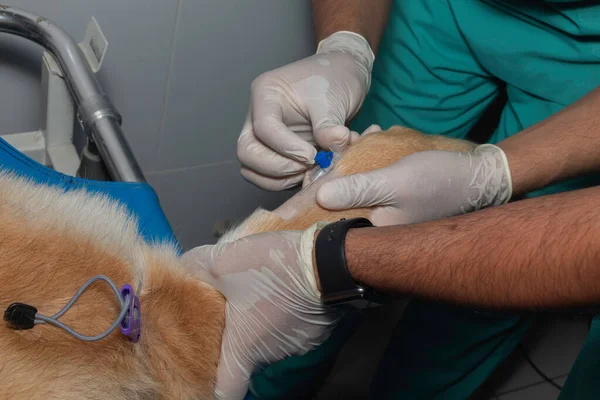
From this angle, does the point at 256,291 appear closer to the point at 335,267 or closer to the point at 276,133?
the point at 335,267

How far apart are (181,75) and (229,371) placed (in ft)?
3.09

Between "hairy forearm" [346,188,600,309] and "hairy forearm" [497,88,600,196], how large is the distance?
27cm

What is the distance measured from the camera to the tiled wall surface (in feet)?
4.42

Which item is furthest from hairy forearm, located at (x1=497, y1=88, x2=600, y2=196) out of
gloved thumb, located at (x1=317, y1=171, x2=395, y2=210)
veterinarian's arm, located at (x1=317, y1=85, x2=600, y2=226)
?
gloved thumb, located at (x1=317, y1=171, x2=395, y2=210)

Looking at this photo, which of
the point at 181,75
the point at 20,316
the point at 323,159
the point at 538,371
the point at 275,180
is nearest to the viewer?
the point at 20,316

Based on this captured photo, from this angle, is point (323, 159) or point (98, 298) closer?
point (98, 298)

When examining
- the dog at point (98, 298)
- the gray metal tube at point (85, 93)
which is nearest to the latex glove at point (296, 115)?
the dog at point (98, 298)

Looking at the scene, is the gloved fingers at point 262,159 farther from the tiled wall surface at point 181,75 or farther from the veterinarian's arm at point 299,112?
the tiled wall surface at point 181,75

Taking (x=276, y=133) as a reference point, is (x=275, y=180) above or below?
below

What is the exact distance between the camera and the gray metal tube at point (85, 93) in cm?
99

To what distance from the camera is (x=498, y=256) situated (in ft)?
2.41

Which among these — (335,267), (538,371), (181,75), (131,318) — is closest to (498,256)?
(335,267)

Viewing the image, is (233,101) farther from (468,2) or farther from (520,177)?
(520,177)

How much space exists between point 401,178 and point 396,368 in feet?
2.70
